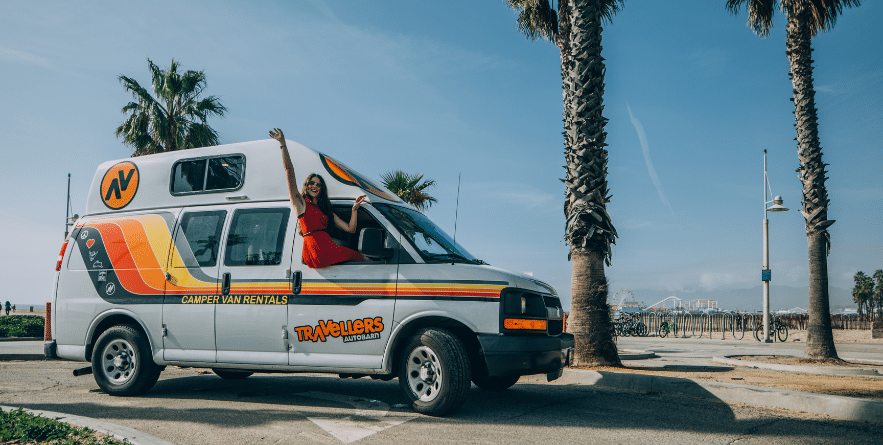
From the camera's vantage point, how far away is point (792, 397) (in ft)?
21.0

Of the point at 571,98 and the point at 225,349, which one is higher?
the point at 571,98

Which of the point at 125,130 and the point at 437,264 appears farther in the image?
the point at 125,130

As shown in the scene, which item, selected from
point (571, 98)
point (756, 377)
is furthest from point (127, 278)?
point (756, 377)

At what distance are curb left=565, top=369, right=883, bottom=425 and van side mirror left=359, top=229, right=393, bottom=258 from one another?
3769 millimetres

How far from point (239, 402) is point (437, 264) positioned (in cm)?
276

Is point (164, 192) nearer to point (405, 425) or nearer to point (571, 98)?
point (405, 425)

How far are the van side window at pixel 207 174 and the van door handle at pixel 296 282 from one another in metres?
1.45

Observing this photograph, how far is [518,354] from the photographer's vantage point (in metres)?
5.65

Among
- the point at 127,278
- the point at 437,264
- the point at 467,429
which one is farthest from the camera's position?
the point at 127,278

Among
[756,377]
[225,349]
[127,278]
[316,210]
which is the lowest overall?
[756,377]

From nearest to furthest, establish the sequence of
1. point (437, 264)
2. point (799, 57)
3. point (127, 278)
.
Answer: point (437, 264), point (127, 278), point (799, 57)

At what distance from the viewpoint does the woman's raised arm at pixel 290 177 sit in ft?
21.3

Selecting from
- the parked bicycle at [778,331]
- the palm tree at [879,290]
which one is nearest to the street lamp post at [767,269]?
the parked bicycle at [778,331]

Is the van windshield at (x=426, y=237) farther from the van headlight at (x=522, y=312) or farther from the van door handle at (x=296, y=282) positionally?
the van door handle at (x=296, y=282)
